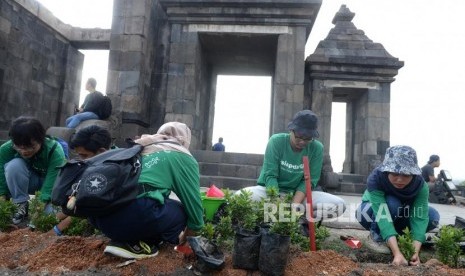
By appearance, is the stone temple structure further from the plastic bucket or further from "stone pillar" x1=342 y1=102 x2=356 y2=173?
the plastic bucket

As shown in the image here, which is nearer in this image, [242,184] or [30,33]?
[242,184]

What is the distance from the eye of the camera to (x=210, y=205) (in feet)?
12.6

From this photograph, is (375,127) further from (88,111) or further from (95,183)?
(95,183)

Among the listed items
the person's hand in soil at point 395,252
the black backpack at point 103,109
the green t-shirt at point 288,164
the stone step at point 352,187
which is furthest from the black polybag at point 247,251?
the stone step at point 352,187

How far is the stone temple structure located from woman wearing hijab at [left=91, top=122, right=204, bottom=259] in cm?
521

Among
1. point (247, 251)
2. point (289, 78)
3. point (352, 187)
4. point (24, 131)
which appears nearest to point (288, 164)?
point (247, 251)

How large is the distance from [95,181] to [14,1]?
10.2 m

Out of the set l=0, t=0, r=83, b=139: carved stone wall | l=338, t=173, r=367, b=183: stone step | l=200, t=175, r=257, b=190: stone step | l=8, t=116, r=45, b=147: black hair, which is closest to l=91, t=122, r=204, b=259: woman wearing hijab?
l=8, t=116, r=45, b=147: black hair

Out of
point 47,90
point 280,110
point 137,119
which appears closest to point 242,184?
point 280,110

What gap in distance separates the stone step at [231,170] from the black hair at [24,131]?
486cm

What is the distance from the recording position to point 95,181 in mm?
2314

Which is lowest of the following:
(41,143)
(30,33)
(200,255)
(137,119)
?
(200,255)

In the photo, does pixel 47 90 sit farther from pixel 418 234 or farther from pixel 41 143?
pixel 418 234

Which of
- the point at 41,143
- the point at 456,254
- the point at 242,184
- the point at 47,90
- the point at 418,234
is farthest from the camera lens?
the point at 47,90
